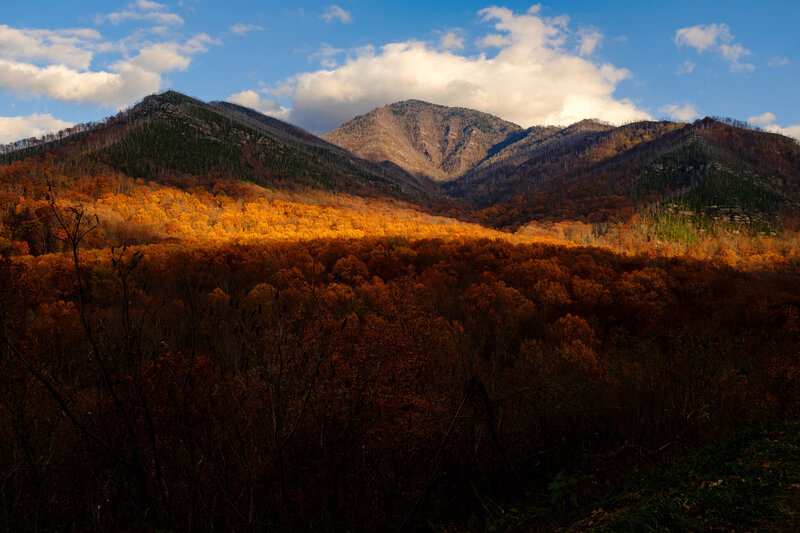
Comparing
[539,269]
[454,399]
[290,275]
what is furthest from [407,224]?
[454,399]

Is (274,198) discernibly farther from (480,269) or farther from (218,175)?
(480,269)

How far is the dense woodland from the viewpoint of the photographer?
20.3 ft

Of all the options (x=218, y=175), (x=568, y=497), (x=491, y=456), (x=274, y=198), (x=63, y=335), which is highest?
(x=218, y=175)

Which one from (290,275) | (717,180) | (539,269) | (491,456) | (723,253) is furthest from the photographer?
(717,180)

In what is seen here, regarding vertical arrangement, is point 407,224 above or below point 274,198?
below

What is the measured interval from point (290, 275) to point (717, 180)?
213 metres

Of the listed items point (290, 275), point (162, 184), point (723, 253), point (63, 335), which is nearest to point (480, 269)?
point (290, 275)

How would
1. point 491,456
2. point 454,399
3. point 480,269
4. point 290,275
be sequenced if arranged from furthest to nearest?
point 480,269 → point 290,275 → point 454,399 → point 491,456

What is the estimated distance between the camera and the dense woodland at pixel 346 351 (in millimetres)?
6188

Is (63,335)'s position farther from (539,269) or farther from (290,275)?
(539,269)

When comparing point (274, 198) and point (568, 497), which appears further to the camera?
point (274, 198)

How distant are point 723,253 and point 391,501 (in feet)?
532

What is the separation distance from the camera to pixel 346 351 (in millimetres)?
12398

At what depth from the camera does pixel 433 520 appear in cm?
893
